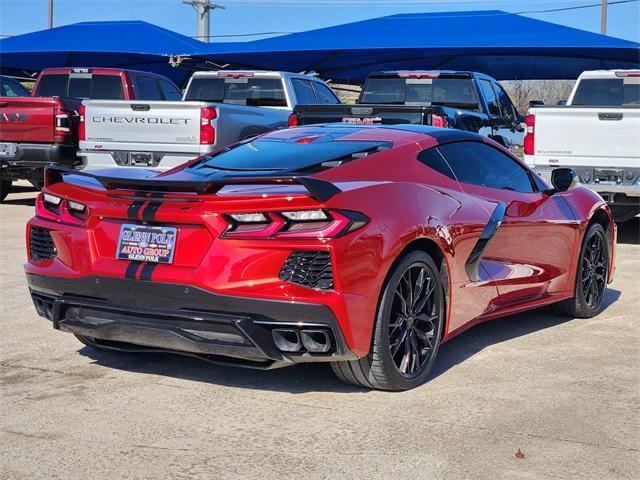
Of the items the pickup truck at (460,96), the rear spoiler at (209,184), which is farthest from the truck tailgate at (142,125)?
the rear spoiler at (209,184)

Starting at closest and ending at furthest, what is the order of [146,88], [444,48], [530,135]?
[530,135] → [146,88] → [444,48]

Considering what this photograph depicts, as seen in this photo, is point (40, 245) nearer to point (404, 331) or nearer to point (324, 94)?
point (404, 331)

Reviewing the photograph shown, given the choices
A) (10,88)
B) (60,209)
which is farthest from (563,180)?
(10,88)

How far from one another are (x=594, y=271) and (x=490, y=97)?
715cm

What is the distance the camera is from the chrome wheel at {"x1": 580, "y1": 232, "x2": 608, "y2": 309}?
6.69 meters

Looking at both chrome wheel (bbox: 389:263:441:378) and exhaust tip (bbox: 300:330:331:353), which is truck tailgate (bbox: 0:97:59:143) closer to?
chrome wheel (bbox: 389:263:441:378)

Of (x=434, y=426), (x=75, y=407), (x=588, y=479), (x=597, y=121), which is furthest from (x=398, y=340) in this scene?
(x=597, y=121)

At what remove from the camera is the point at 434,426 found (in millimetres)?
4125

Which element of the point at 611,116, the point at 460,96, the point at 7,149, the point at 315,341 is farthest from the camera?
the point at 460,96

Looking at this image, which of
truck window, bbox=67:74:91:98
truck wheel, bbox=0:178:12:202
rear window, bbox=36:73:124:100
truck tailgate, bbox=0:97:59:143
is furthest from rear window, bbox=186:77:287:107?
truck wheel, bbox=0:178:12:202

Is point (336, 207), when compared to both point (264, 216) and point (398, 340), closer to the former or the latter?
point (264, 216)

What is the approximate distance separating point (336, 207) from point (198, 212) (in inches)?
25.7

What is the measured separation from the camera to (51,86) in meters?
14.9

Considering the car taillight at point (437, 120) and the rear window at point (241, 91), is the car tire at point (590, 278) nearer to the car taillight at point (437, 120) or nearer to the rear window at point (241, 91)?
the car taillight at point (437, 120)
